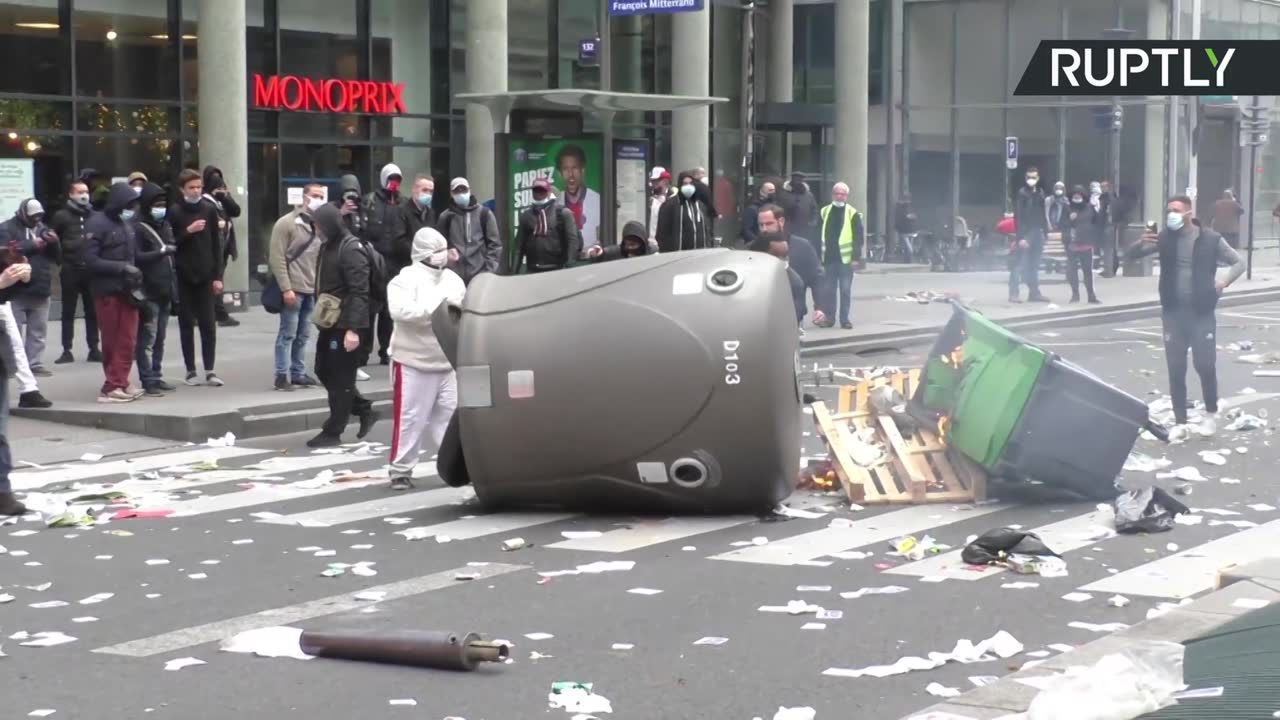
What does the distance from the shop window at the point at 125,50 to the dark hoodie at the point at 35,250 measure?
6.69m

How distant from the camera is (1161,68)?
598 centimetres

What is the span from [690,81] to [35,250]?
718 inches

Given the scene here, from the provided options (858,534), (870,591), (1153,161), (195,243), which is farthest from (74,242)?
(1153,161)

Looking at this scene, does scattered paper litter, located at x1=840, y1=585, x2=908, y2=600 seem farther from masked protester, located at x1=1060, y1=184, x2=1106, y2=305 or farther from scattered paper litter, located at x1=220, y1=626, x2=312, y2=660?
masked protester, located at x1=1060, y1=184, x2=1106, y2=305

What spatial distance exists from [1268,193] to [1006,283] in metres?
22.3

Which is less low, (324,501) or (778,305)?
(778,305)

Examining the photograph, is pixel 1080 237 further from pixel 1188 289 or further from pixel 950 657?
pixel 950 657

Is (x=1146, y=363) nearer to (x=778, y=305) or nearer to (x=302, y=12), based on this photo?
(x=778, y=305)

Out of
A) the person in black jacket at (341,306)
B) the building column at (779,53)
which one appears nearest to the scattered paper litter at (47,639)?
the person in black jacket at (341,306)

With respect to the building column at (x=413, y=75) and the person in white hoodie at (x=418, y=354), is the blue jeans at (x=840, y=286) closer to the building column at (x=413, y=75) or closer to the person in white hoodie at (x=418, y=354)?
the building column at (x=413, y=75)

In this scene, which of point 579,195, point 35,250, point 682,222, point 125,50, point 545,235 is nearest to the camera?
point 35,250

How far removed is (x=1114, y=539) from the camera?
10.1 metres

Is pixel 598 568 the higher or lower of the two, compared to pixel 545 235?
lower

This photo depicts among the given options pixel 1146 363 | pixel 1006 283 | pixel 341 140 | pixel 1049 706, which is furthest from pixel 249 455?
pixel 1006 283
